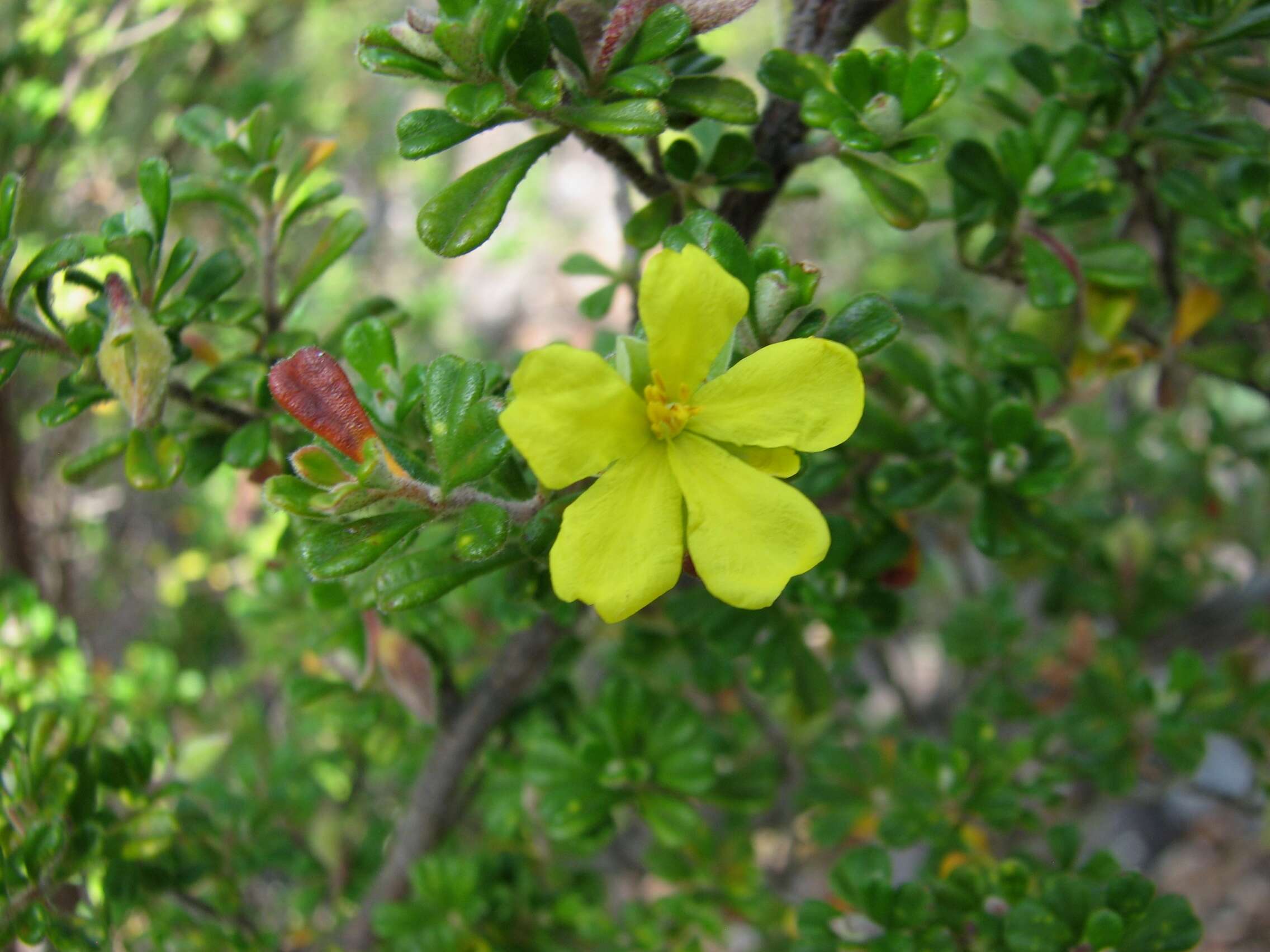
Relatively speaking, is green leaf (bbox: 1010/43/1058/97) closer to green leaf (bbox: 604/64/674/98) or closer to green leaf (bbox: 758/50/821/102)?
green leaf (bbox: 758/50/821/102)

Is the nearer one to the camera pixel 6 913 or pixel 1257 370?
pixel 6 913

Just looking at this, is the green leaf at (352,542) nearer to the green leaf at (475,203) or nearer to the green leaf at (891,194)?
the green leaf at (475,203)

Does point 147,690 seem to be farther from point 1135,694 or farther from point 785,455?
point 1135,694

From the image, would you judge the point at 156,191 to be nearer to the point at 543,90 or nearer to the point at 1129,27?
the point at 543,90

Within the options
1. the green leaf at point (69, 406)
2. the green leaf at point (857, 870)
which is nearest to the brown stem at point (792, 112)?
the green leaf at point (69, 406)

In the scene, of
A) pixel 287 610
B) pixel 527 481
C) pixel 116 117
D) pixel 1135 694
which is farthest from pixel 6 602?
pixel 1135 694

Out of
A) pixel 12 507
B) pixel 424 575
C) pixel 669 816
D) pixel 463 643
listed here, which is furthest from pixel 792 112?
pixel 12 507
